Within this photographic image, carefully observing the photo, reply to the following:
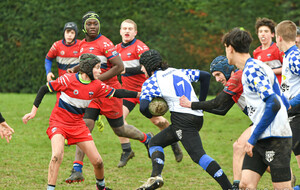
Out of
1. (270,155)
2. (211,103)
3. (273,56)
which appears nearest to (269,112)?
(270,155)

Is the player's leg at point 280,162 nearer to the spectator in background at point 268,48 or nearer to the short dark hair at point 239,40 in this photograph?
the short dark hair at point 239,40

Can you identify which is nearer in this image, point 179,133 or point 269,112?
point 269,112

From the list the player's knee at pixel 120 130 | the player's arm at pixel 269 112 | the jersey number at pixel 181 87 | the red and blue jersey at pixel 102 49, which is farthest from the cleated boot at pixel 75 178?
the player's arm at pixel 269 112

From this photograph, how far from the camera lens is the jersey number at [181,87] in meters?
6.17

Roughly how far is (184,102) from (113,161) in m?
3.53

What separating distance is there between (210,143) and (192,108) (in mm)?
5065

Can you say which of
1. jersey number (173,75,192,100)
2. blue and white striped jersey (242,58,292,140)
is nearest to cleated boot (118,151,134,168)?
jersey number (173,75,192,100)

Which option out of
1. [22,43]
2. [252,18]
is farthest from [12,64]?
[252,18]

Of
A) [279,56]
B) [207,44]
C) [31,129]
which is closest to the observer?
[279,56]

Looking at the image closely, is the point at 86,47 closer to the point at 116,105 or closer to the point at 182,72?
the point at 116,105

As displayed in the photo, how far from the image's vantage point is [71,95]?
6.62 m

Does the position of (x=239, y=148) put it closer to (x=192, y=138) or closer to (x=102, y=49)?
(x=192, y=138)

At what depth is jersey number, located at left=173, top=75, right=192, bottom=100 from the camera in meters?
6.17

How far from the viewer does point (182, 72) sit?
20.9 feet
